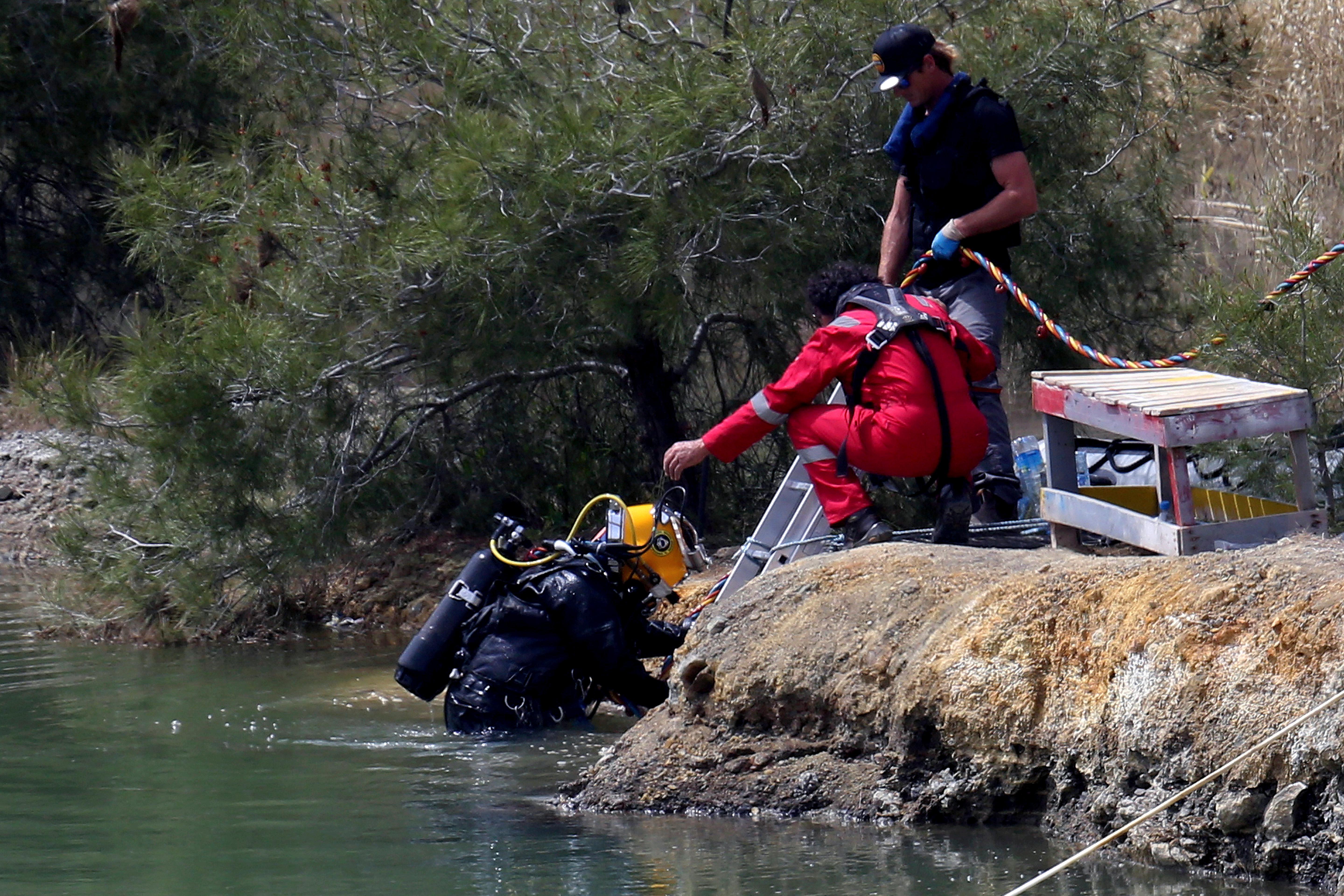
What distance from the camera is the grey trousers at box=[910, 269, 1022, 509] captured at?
630 cm

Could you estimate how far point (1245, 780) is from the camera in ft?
13.0

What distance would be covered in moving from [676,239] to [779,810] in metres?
3.35

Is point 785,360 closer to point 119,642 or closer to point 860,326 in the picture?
point 860,326

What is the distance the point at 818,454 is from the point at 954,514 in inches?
20.7

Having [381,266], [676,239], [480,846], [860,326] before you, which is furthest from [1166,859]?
[381,266]

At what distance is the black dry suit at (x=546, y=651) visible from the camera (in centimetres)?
616

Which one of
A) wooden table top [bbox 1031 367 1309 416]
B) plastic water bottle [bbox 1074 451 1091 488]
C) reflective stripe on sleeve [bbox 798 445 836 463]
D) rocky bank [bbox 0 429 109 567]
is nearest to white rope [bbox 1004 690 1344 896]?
wooden table top [bbox 1031 367 1309 416]

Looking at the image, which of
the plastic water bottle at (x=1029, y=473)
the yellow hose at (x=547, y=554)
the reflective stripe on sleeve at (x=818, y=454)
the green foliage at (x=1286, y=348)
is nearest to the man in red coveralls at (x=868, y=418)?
the reflective stripe on sleeve at (x=818, y=454)

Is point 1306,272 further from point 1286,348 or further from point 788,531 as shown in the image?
point 788,531

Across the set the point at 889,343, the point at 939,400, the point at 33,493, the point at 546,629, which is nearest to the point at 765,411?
the point at 889,343

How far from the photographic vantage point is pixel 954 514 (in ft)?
19.3

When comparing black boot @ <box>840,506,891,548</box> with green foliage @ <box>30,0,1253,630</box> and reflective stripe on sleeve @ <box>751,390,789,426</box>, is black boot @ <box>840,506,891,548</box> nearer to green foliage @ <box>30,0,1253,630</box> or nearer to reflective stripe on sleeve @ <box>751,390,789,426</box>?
reflective stripe on sleeve @ <box>751,390,789,426</box>

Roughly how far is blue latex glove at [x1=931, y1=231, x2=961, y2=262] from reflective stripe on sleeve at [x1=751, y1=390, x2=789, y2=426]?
3.22 feet

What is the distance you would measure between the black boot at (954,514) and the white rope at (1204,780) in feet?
6.59
